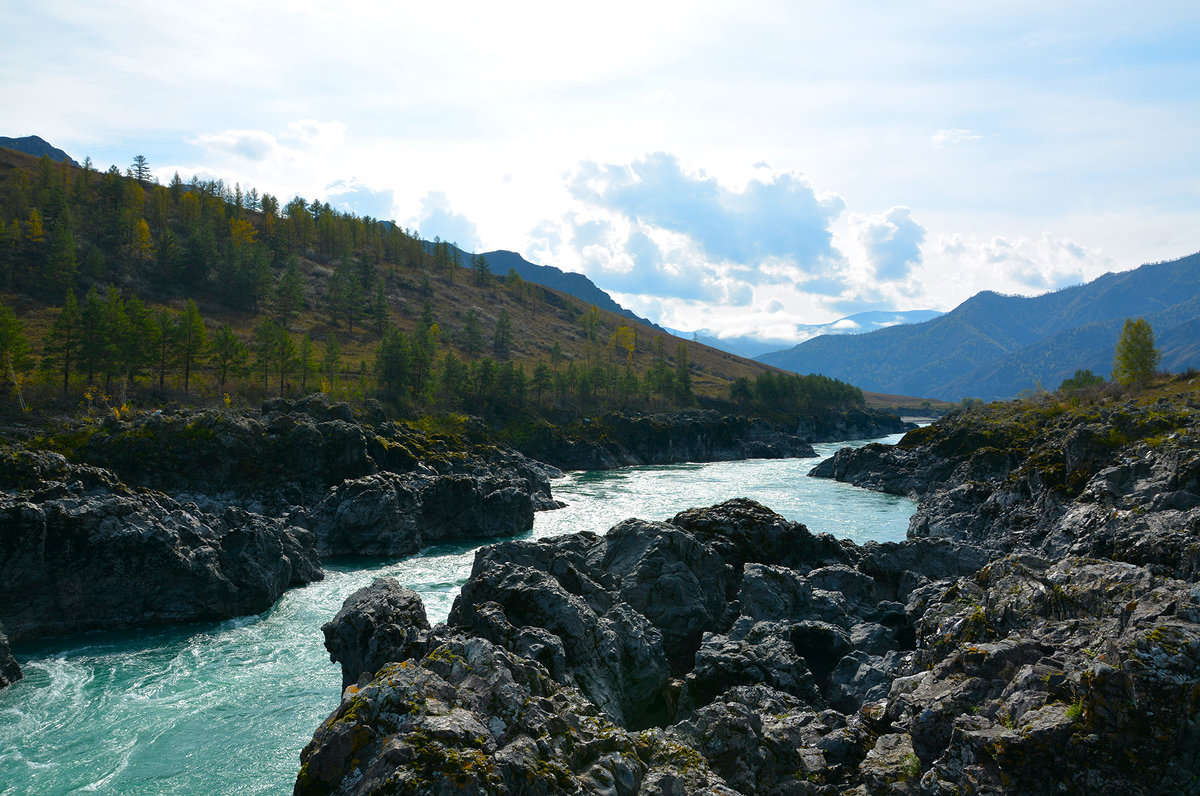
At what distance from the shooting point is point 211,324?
134625 mm

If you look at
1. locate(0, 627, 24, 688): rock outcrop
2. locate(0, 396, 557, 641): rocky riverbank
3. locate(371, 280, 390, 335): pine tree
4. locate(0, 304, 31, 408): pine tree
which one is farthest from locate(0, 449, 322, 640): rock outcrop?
locate(371, 280, 390, 335): pine tree

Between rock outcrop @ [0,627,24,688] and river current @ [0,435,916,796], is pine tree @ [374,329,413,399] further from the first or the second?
rock outcrop @ [0,627,24,688]

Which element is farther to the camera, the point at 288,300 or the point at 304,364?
the point at 288,300

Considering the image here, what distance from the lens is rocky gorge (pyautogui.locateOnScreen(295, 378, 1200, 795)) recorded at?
1162 centimetres

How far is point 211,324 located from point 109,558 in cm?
11387

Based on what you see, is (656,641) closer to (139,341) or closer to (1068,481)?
(1068,481)

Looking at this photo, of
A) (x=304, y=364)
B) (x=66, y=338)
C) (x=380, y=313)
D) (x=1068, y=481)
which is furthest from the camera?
(x=380, y=313)

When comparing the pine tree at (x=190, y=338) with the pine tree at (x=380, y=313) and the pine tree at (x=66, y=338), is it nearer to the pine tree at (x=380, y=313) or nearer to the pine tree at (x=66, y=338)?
the pine tree at (x=66, y=338)

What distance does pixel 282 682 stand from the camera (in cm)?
2942

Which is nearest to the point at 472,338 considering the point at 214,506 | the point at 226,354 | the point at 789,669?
the point at 226,354

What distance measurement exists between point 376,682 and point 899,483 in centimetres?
9050

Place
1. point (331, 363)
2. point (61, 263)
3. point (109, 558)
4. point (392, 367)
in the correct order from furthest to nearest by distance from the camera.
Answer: point (61, 263), point (331, 363), point (392, 367), point (109, 558)

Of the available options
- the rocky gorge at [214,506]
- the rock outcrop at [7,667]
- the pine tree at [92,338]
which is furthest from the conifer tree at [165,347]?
the rock outcrop at [7,667]

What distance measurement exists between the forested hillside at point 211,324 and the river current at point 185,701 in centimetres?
6080
